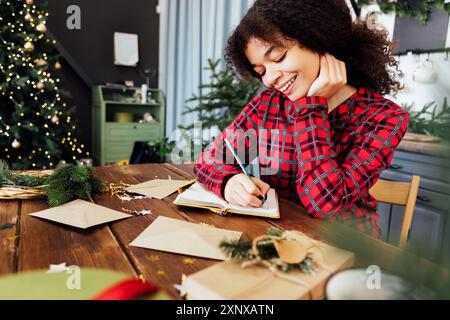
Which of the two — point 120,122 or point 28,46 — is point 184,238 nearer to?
point 28,46

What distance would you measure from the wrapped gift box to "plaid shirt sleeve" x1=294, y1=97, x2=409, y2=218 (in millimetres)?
462

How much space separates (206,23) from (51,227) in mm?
3465

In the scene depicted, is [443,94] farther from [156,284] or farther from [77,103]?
[77,103]

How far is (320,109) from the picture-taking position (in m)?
0.96

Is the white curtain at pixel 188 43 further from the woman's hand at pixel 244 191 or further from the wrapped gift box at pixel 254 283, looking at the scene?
the wrapped gift box at pixel 254 283

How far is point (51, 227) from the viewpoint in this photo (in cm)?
64

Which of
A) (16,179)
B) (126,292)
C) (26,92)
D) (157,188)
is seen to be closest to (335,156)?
(157,188)

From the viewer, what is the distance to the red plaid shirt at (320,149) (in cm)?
88

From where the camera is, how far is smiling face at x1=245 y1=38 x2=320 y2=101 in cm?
92

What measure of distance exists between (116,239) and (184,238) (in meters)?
0.12

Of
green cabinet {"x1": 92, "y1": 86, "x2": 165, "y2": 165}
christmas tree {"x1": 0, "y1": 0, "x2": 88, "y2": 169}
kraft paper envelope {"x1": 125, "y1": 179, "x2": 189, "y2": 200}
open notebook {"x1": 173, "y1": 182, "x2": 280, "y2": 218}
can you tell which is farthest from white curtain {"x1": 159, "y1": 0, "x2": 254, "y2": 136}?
open notebook {"x1": 173, "y1": 182, "x2": 280, "y2": 218}

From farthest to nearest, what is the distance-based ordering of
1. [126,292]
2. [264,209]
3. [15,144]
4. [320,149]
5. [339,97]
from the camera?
[15,144]
[339,97]
[320,149]
[264,209]
[126,292]

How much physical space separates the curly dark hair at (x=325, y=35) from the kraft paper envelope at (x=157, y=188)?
0.47 meters

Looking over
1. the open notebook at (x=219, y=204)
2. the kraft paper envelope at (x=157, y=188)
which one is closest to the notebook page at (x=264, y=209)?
the open notebook at (x=219, y=204)
